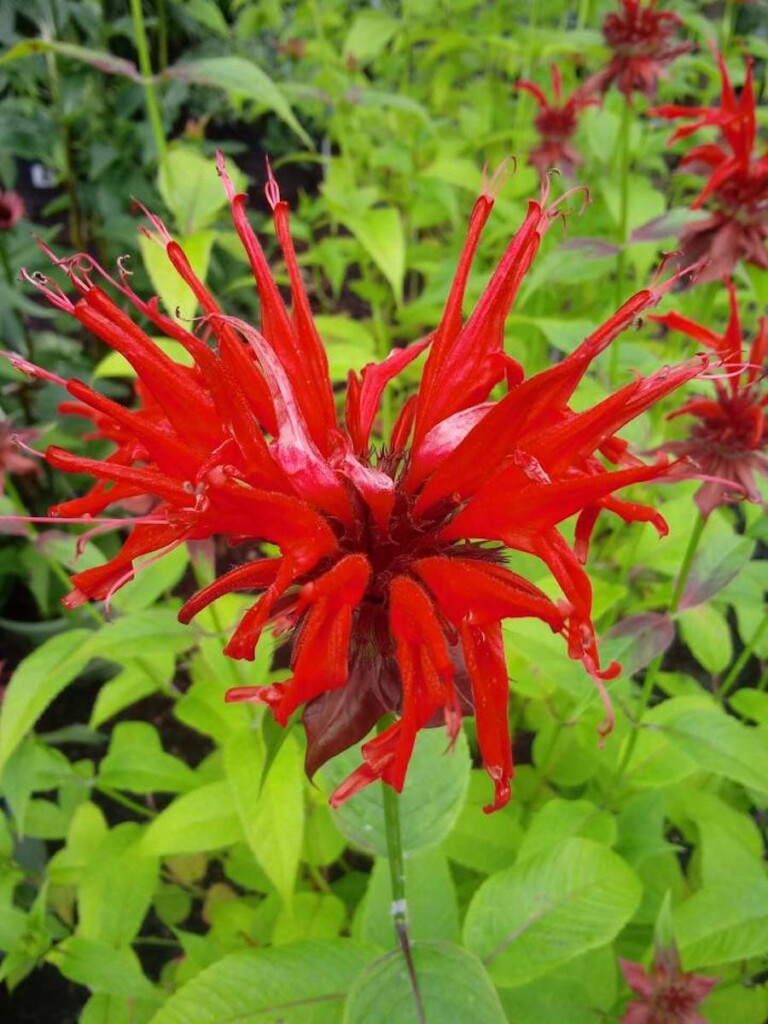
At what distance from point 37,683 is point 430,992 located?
0.48 m

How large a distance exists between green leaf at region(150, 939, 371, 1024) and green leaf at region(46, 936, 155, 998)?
0.20 metres

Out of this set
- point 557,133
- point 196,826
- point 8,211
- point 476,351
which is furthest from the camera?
point 557,133

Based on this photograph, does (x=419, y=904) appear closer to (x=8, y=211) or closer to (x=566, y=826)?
(x=566, y=826)

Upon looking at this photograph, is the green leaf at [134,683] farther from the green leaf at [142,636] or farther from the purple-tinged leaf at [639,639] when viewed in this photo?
the purple-tinged leaf at [639,639]

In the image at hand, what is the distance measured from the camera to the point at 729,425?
32.4 inches

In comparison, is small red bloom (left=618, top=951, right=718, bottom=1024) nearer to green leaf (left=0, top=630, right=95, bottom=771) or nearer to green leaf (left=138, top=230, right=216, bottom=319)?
green leaf (left=0, top=630, right=95, bottom=771)

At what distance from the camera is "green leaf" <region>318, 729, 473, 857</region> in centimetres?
67

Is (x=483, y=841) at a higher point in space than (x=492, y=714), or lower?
lower

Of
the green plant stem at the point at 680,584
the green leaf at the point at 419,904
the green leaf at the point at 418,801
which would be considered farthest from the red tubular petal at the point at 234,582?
the green plant stem at the point at 680,584

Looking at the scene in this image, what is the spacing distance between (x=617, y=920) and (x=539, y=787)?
1.57 ft

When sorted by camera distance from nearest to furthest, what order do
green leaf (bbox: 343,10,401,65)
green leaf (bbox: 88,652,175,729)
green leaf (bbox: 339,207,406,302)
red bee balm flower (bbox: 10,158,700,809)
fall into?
red bee balm flower (bbox: 10,158,700,809) → green leaf (bbox: 88,652,175,729) → green leaf (bbox: 339,207,406,302) → green leaf (bbox: 343,10,401,65)

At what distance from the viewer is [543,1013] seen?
0.84 m

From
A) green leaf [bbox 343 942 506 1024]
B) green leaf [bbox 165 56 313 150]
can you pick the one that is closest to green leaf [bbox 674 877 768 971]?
green leaf [bbox 343 942 506 1024]

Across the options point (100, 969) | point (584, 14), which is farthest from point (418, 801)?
point (584, 14)
